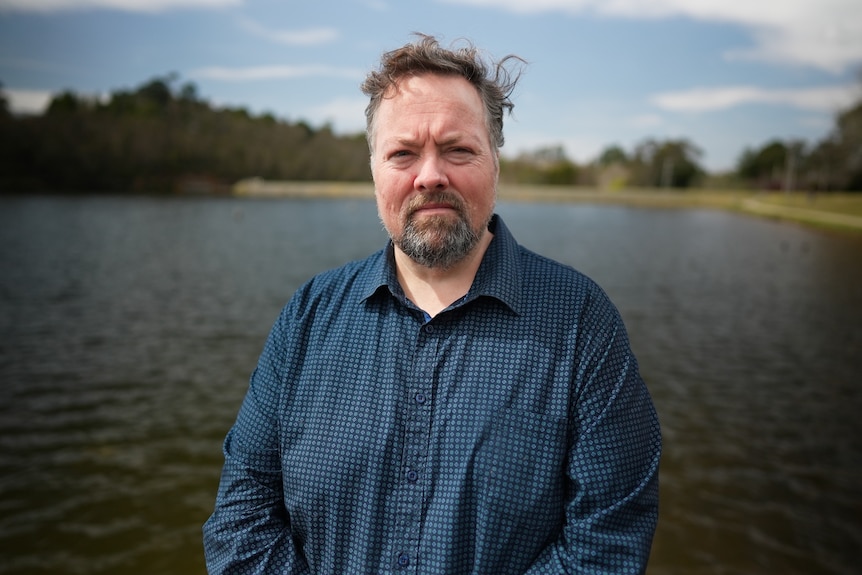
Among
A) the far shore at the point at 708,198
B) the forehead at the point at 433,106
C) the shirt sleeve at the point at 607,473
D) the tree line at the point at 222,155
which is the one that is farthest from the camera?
Answer: the tree line at the point at 222,155

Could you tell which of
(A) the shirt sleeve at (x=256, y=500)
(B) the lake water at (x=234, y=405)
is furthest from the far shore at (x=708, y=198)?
(A) the shirt sleeve at (x=256, y=500)

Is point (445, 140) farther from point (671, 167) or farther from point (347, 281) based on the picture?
point (671, 167)

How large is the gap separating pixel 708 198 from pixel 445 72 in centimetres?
9843

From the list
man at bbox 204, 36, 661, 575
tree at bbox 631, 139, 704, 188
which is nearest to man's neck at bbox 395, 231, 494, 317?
man at bbox 204, 36, 661, 575

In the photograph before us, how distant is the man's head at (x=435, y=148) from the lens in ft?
6.56

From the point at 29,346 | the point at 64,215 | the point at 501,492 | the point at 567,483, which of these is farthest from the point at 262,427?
the point at 64,215

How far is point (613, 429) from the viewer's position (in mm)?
1899

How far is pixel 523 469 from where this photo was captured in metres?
1.89

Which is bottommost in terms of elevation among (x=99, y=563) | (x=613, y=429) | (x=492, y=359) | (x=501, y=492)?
(x=99, y=563)

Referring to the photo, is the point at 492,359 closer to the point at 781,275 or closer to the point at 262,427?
the point at 262,427

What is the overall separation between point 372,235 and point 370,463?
125 ft

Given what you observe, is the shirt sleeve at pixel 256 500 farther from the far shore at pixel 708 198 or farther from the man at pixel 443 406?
the far shore at pixel 708 198

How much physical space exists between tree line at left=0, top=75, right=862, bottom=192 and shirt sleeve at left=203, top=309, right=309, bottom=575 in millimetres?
67150

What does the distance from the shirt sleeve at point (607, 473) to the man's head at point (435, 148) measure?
20.5 inches
